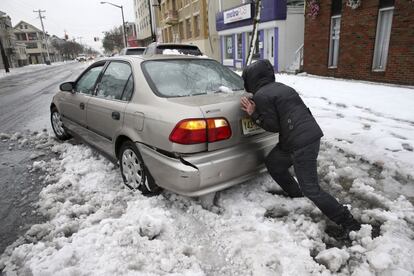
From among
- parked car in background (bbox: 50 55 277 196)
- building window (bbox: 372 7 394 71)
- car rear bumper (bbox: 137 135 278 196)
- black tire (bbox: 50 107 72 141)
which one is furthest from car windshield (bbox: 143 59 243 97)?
building window (bbox: 372 7 394 71)

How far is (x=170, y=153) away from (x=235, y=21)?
61.6ft

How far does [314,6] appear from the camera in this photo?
13.1m

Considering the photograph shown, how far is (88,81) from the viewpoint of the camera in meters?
4.57

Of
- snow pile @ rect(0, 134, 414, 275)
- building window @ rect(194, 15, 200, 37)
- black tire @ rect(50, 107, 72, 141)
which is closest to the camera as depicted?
snow pile @ rect(0, 134, 414, 275)

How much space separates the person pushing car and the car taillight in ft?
1.15

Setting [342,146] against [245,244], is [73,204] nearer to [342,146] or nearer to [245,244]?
[245,244]

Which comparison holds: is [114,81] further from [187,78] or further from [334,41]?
[334,41]

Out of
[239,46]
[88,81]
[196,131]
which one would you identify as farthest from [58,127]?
[239,46]

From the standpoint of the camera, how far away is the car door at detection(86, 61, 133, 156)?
3.51 meters

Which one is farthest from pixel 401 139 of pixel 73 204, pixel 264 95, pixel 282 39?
pixel 282 39

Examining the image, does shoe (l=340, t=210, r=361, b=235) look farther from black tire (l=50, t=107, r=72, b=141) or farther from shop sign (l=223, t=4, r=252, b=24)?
shop sign (l=223, t=4, r=252, b=24)

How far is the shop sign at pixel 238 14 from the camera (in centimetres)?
1819

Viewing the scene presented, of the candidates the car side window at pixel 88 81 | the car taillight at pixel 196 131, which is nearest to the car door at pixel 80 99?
the car side window at pixel 88 81

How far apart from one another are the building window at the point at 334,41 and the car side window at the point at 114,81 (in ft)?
36.0
